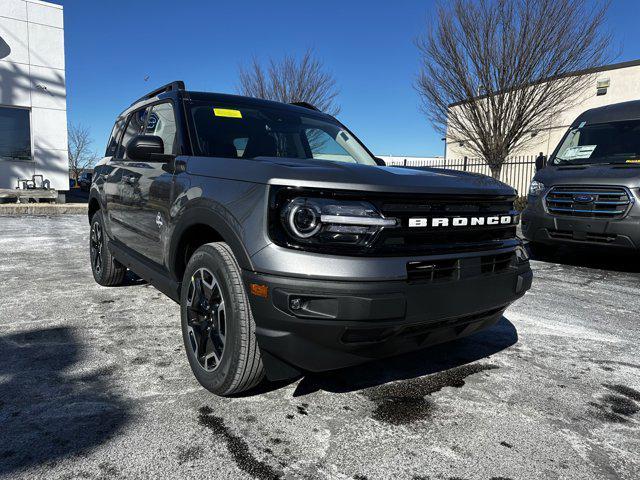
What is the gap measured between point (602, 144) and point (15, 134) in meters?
16.4

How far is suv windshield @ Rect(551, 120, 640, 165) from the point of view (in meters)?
6.10

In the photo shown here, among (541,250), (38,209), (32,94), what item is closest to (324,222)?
(541,250)

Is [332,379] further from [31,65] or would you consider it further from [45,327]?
[31,65]

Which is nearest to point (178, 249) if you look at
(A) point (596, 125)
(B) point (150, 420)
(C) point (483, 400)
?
(B) point (150, 420)

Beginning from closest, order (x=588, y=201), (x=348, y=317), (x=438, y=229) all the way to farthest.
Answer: (x=348, y=317) → (x=438, y=229) → (x=588, y=201)

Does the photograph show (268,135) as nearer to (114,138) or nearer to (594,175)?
(114,138)

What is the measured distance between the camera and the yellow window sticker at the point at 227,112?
3196 millimetres

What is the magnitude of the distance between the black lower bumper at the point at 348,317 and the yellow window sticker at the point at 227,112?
1.53 m

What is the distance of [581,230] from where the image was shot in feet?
18.8

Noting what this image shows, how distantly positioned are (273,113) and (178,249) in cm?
133

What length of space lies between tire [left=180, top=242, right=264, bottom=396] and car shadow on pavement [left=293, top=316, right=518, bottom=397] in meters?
0.41

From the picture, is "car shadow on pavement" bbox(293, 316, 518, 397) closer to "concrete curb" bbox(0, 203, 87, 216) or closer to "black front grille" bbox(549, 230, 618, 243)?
"black front grille" bbox(549, 230, 618, 243)

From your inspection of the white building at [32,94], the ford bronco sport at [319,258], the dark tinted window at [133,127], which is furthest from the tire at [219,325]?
the white building at [32,94]

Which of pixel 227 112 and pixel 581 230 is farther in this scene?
pixel 581 230
